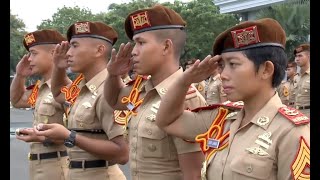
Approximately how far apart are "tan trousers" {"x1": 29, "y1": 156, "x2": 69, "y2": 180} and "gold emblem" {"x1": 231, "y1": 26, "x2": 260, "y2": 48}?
2709 millimetres

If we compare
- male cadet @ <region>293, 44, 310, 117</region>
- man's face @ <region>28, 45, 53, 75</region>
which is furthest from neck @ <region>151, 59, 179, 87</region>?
male cadet @ <region>293, 44, 310, 117</region>

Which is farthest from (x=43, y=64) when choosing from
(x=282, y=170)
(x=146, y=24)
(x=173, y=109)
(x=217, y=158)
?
(x=282, y=170)

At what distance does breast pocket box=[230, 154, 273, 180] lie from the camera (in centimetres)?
226

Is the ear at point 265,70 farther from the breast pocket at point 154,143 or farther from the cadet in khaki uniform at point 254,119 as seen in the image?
the breast pocket at point 154,143

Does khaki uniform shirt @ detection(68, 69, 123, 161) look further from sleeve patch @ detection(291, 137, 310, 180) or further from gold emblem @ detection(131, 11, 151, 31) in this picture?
sleeve patch @ detection(291, 137, 310, 180)

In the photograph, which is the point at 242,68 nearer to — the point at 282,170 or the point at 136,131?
the point at 282,170

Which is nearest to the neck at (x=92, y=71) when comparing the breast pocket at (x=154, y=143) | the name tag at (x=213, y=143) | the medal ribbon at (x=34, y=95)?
the breast pocket at (x=154, y=143)

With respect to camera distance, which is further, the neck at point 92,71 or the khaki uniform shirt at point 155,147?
the neck at point 92,71

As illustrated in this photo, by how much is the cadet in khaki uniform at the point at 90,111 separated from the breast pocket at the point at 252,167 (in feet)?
4.54

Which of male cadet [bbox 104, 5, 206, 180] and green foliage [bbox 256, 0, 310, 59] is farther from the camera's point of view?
green foliage [bbox 256, 0, 310, 59]

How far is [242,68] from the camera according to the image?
242 centimetres

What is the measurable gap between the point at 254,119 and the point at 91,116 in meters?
1.71

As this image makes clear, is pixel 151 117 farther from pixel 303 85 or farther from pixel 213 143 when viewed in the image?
pixel 303 85

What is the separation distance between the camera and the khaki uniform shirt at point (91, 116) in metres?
3.80
